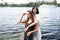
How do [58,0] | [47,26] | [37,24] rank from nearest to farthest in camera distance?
[37,24] < [58,0] < [47,26]

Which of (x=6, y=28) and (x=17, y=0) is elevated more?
(x=17, y=0)

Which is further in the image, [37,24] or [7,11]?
[7,11]

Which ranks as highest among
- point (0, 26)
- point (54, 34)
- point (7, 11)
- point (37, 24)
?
point (37, 24)

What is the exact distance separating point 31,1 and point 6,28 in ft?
3.86

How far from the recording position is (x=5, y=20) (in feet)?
15.1

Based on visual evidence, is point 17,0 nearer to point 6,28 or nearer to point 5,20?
point 5,20

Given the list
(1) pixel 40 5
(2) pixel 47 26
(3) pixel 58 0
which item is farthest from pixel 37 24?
(2) pixel 47 26

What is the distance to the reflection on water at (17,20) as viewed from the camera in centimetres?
421

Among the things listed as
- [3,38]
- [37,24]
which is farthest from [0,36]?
[37,24]

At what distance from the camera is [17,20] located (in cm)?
441

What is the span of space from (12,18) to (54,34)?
1096 mm

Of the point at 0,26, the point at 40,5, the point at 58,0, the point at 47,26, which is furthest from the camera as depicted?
the point at 47,26

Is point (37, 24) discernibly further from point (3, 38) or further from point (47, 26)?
point (47, 26)

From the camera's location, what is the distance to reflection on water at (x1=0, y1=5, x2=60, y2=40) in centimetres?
421
